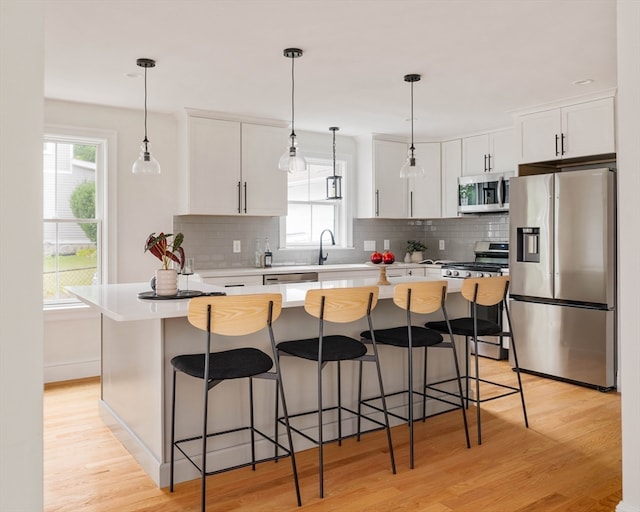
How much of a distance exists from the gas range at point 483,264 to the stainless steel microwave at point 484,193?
502 millimetres

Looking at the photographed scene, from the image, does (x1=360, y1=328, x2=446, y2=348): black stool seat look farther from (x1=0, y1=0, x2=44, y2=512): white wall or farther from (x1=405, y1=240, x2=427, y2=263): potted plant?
(x1=405, y1=240, x2=427, y2=263): potted plant

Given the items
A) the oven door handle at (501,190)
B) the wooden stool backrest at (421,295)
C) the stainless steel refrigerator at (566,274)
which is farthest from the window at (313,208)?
the wooden stool backrest at (421,295)

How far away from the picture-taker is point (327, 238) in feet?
20.8

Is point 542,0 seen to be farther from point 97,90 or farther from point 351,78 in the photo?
point 97,90

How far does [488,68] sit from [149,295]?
2.69 meters

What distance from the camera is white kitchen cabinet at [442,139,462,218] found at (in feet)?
20.1

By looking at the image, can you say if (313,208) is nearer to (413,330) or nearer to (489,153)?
(489,153)

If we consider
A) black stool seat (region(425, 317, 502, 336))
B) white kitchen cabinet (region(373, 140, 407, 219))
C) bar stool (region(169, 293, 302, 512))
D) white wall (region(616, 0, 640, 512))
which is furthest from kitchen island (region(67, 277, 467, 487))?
white kitchen cabinet (region(373, 140, 407, 219))

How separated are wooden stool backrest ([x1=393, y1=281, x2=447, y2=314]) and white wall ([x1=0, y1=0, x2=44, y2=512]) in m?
2.45

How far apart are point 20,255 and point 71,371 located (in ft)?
14.9

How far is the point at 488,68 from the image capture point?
3.75 metres

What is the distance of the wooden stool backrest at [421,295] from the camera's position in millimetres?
3031

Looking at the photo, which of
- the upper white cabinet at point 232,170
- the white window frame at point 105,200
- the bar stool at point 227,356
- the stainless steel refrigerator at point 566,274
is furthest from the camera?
the upper white cabinet at point 232,170

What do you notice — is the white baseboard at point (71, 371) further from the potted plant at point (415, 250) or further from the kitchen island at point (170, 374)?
the potted plant at point (415, 250)
